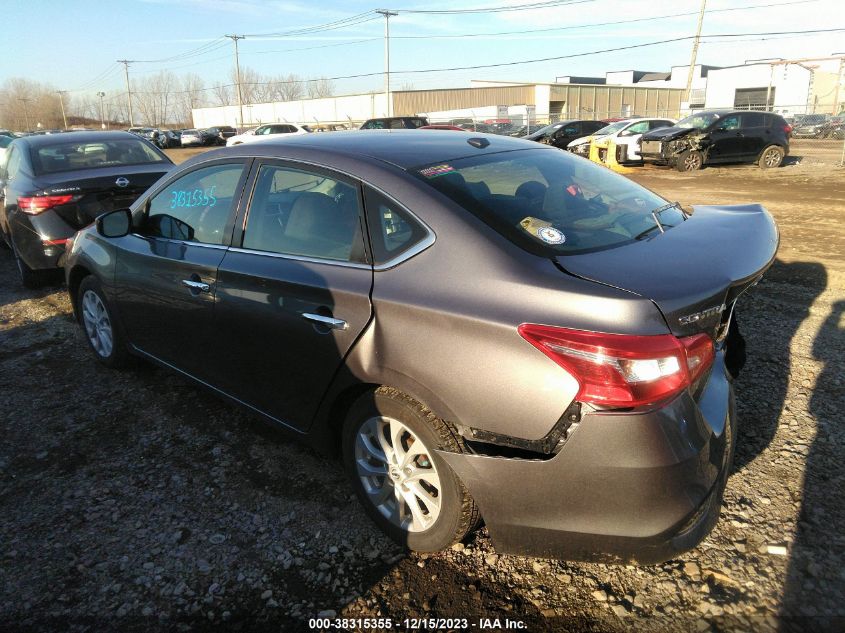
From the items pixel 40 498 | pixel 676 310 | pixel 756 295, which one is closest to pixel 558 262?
pixel 676 310

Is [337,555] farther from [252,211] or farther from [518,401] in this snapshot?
[252,211]

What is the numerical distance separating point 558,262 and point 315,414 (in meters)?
1.30

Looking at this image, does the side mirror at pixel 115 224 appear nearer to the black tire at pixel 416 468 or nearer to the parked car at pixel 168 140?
the black tire at pixel 416 468

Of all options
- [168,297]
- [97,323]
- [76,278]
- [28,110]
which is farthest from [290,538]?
[28,110]

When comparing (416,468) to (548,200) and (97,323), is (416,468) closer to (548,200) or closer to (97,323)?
(548,200)

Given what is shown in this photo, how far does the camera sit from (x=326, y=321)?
259cm

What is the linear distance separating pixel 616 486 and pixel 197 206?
2741 millimetres

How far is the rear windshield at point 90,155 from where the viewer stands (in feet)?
22.3

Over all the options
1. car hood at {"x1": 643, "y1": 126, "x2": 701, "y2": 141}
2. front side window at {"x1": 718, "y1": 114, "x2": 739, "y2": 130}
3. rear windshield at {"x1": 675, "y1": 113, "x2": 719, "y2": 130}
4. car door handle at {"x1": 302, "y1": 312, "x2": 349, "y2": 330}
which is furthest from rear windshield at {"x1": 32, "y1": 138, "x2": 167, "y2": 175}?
front side window at {"x1": 718, "y1": 114, "x2": 739, "y2": 130}

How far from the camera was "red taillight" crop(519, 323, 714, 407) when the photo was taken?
193cm

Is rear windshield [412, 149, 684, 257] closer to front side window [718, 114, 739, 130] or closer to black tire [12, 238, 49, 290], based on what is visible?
black tire [12, 238, 49, 290]

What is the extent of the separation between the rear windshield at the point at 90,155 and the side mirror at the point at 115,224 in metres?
3.47

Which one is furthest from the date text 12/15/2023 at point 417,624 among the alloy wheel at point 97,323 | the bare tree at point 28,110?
the bare tree at point 28,110

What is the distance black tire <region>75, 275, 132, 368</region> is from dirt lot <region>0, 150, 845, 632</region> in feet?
0.74
